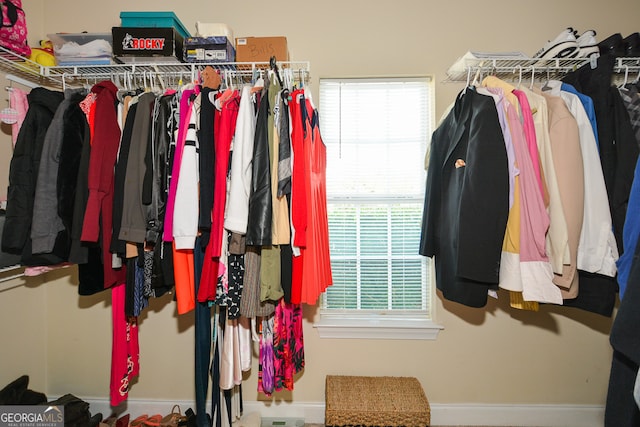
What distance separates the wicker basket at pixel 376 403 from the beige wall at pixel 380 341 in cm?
13

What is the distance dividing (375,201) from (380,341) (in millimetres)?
919

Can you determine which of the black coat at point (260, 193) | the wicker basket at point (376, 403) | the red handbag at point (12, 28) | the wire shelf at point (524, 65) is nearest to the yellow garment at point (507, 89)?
the wire shelf at point (524, 65)

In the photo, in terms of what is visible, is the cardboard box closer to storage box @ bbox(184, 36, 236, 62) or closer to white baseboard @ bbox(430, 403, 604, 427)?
storage box @ bbox(184, 36, 236, 62)

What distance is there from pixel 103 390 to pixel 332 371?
5.08 ft

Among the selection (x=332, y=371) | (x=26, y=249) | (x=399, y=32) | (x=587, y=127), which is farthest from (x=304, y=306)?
(x=399, y=32)

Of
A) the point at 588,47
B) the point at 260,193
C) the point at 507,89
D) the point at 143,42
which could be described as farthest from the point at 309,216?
the point at 588,47

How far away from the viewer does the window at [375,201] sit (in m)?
1.80

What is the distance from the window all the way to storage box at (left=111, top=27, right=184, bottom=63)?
2.87 feet

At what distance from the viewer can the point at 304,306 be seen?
179cm

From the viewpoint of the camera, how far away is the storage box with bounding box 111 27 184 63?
54.3 inches

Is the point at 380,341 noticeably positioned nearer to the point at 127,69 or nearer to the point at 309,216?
the point at 309,216

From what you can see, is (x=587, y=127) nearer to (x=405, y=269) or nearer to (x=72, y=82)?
(x=405, y=269)

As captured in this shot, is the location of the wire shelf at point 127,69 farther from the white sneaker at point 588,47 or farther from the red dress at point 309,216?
the white sneaker at point 588,47

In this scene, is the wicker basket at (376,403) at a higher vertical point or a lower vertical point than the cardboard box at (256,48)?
lower
